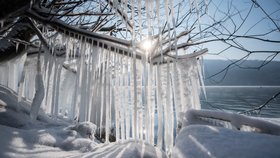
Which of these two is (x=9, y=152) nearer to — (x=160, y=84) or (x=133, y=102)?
(x=133, y=102)

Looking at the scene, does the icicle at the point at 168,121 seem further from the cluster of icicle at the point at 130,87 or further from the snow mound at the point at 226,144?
the snow mound at the point at 226,144

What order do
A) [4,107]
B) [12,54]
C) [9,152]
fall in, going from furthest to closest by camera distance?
[12,54], [4,107], [9,152]

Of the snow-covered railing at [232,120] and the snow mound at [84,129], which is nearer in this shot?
the snow-covered railing at [232,120]

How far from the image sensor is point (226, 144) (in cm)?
103

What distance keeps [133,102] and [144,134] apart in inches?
18.5

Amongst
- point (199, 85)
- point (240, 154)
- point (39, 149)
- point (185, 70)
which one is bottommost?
point (39, 149)

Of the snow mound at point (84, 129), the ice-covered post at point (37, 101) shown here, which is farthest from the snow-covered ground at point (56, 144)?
the ice-covered post at point (37, 101)

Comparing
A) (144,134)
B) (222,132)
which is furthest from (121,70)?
(222,132)

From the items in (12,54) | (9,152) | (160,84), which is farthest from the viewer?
(12,54)

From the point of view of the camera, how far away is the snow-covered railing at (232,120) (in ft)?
4.15

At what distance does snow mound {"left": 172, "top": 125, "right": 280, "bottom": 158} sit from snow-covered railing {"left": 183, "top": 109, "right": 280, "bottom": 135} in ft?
0.89

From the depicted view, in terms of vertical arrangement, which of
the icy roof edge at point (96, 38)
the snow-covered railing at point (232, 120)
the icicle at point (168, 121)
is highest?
the icy roof edge at point (96, 38)

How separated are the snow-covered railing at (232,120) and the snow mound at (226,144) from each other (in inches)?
10.7

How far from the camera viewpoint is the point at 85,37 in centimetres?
306
